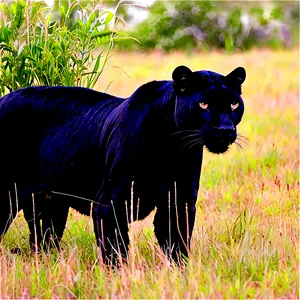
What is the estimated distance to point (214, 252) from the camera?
4.87m

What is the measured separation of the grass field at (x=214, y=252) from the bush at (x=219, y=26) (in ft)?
43.9

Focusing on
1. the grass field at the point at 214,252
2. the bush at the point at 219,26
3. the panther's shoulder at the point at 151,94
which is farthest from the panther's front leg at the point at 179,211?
the bush at the point at 219,26

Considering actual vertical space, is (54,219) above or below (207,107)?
Answer: below

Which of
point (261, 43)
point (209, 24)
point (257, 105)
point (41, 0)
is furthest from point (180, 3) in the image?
point (41, 0)

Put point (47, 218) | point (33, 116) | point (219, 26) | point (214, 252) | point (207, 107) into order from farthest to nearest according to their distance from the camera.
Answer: point (219, 26)
point (47, 218)
point (33, 116)
point (214, 252)
point (207, 107)

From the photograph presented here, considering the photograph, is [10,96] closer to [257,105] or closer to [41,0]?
[41,0]

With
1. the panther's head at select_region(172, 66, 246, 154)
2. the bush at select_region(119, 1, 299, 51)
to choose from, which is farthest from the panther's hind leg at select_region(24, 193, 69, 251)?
the bush at select_region(119, 1, 299, 51)

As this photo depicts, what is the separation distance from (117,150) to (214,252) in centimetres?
93

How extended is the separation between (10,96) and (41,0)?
1.08 metres

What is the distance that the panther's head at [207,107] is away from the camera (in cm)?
419

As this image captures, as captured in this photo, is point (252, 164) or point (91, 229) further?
point (252, 164)

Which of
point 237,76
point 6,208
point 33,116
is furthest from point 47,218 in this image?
point 237,76

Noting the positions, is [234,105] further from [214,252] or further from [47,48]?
[47,48]

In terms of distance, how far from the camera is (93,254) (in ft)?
16.3
